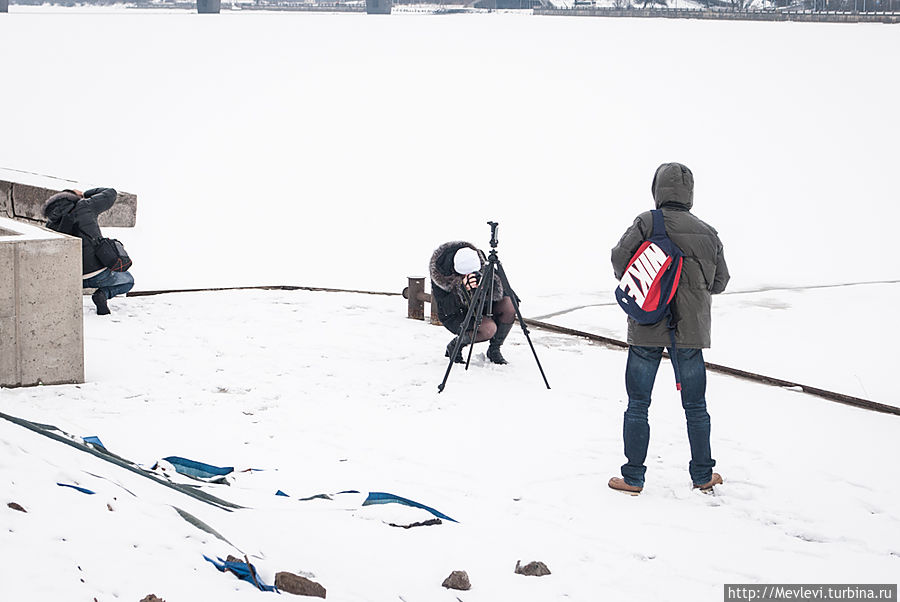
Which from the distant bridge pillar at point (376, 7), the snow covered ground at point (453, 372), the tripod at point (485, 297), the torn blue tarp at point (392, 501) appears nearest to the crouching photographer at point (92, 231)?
the snow covered ground at point (453, 372)

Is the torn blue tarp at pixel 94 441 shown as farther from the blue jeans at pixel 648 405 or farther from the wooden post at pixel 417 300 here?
the wooden post at pixel 417 300

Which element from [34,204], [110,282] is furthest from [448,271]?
[34,204]

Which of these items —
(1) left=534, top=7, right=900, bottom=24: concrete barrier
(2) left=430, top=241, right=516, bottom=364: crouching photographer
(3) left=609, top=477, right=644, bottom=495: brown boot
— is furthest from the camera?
(1) left=534, top=7, right=900, bottom=24: concrete barrier

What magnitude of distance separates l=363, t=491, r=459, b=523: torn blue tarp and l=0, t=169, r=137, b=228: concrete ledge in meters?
9.28

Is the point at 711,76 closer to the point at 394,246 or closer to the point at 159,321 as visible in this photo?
the point at 394,246

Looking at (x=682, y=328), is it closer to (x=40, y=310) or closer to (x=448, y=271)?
(x=448, y=271)

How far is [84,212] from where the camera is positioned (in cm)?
902

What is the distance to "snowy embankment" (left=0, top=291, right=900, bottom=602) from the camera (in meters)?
4.14

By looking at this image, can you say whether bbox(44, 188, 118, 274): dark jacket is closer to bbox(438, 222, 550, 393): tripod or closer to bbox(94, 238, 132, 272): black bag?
bbox(94, 238, 132, 272): black bag

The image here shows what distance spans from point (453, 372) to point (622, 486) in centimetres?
267

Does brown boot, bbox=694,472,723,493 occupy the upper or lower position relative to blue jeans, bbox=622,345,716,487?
lower

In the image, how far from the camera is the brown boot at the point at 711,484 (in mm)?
5582

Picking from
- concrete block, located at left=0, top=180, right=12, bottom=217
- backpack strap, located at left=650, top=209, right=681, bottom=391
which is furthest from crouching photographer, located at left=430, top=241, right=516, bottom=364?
concrete block, located at left=0, top=180, right=12, bottom=217

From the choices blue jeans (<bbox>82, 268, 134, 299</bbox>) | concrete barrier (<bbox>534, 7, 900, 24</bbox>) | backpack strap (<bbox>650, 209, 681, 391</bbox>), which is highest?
concrete barrier (<bbox>534, 7, 900, 24</bbox>)
